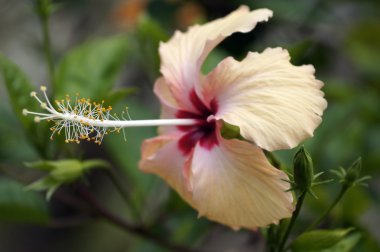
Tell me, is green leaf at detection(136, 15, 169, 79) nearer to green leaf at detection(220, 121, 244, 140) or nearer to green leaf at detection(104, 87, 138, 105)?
green leaf at detection(104, 87, 138, 105)

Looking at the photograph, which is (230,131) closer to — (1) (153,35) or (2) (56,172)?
(2) (56,172)

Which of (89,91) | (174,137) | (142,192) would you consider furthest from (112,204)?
(174,137)

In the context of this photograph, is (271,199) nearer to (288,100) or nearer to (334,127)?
(288,100)

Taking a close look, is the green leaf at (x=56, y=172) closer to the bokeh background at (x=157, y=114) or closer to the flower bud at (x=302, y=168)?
the bokeh background at (x=157, y=114)

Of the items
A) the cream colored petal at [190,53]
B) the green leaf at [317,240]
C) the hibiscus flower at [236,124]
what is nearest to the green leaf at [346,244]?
the green leaf at [317,240]

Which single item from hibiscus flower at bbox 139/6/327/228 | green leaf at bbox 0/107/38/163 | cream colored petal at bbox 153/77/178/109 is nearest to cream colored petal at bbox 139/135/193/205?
hibiscus flower at bbox 139/6/327/228

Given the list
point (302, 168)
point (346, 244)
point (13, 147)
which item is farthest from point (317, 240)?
point (13, 147)
